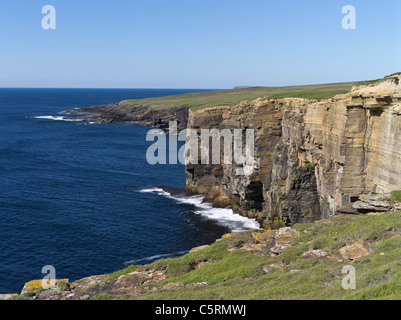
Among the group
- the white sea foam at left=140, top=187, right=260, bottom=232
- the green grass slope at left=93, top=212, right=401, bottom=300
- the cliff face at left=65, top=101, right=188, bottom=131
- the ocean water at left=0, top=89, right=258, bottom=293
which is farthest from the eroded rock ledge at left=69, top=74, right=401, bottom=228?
the cliff face at left=65, top=101, right=188, bottom=131

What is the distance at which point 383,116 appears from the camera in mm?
29906

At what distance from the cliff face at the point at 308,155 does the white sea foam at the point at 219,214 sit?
1.68m

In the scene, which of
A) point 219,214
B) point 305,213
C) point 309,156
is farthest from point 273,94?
point 305,213

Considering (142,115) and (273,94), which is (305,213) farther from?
(142,115)

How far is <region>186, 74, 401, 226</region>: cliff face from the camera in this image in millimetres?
30078

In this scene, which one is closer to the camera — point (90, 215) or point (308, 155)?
point (308, 155)

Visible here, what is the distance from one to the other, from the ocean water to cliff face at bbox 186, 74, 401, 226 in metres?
4.99

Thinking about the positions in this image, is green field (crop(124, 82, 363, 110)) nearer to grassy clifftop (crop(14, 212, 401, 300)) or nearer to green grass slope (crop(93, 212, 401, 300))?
green grass slope (crop(93, 212, 401, 300))

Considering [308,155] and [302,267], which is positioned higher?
[308,155]

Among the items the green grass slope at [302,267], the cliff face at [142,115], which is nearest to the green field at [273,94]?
the cliff face at [142,115]

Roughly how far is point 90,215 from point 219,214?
67.7 ft

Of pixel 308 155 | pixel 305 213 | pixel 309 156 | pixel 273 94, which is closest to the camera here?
pixel 309 156

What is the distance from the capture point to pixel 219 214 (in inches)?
2253
